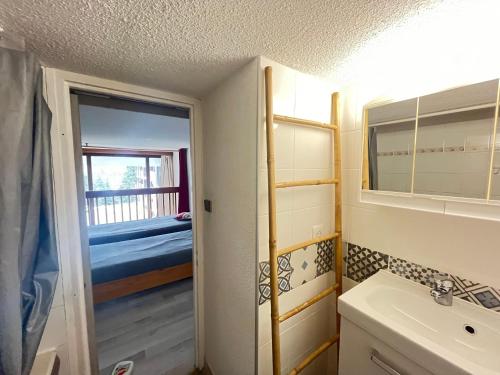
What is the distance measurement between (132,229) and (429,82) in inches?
149

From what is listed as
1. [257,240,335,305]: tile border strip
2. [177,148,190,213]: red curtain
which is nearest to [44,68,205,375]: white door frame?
[257,240,335,305]: tile border strip

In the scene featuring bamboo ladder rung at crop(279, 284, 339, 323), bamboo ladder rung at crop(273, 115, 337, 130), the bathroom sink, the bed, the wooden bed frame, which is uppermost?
bamboo ladder rung at crop(273, 115, 337, 130)

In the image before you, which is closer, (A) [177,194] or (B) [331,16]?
(B) [331,16]

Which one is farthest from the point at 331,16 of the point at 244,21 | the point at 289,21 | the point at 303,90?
the point at 303,90

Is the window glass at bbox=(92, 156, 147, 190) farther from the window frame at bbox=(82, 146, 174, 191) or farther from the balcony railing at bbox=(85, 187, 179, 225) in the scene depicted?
the balcony railing at bbox=(85, 187, 179, 225)

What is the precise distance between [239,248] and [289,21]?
99 centimetres

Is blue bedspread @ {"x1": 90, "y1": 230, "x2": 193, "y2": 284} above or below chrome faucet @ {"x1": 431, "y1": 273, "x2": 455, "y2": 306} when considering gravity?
below

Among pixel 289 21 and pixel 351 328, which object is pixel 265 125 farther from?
pixel 351 328

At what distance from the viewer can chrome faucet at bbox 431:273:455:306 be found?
868mm

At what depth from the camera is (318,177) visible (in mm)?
1196

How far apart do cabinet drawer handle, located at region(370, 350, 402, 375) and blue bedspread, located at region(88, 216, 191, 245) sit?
3233 millimetres

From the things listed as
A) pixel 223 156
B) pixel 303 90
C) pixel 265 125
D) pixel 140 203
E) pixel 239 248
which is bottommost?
pixel 140 203

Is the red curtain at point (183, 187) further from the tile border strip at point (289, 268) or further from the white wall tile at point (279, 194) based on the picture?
the white wall tile at point (279, 194)

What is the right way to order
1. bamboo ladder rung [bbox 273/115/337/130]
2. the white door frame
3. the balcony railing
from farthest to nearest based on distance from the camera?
the balcony railing < the white door frame < bamboo ladder rung [bbox 273/115/337/130]
